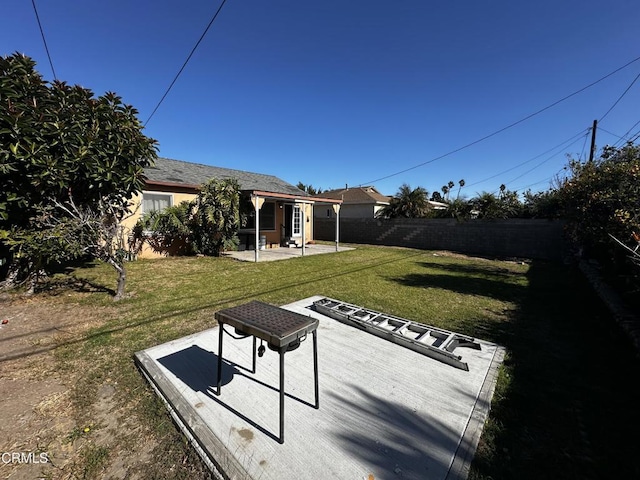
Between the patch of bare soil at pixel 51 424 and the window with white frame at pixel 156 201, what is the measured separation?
22.7 feet

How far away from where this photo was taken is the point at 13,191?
16.3 ft

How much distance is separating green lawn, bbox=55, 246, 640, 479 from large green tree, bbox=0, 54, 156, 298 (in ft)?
4.48

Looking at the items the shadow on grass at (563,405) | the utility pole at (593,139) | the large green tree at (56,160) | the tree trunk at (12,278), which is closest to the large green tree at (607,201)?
the shadow on grass at (563,405)

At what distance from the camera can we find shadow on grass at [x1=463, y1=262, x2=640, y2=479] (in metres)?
1.87

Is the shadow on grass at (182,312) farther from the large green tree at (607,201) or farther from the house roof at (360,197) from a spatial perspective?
the house roof at (360,197)

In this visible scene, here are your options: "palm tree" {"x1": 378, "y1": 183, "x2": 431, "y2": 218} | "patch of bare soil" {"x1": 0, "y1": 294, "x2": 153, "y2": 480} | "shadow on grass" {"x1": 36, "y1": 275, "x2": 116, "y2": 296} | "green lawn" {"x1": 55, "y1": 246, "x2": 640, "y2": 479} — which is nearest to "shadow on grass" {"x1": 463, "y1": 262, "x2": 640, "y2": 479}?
"green lawn" {"x1": 55, "y1": 246, "x2": 640, "y2": 479}

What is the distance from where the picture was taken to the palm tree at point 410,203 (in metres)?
16.8

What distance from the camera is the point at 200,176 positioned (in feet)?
40.9

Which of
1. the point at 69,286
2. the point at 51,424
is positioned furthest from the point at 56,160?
the point at 51,424

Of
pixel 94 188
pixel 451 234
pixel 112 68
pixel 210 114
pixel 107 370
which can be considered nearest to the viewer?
pixel 107 370

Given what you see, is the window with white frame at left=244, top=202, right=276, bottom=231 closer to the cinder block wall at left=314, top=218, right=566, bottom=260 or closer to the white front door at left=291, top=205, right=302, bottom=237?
the white front door at left=291, top=205, right=302, bottom=237

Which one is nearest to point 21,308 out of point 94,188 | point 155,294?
point 155,294

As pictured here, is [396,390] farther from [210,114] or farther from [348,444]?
[210,114]

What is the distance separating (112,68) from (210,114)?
192 inches
